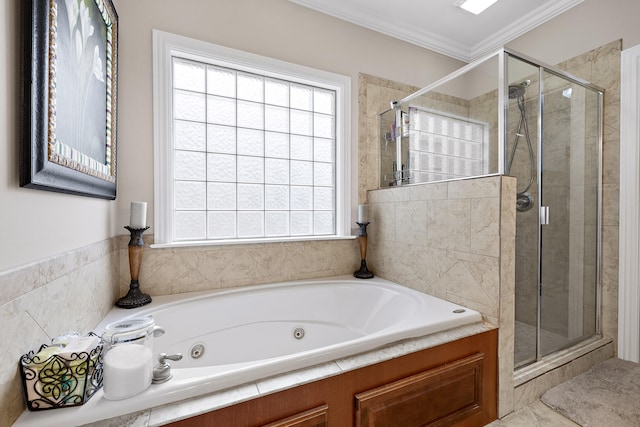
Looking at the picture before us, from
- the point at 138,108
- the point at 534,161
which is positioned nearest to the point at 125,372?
the point at 138,108

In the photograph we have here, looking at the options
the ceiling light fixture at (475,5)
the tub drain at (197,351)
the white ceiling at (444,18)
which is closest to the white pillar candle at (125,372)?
the tub drain at (197,351)

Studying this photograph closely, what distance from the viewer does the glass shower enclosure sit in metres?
1.57

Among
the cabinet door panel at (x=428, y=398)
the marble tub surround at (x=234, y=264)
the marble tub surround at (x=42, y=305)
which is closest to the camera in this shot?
the marble tub surround at (x=42, y=305)

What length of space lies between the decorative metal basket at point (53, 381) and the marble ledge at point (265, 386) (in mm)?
98

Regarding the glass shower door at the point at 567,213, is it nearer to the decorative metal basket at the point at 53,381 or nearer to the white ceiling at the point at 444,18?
the white ceiling at the point at 444,18

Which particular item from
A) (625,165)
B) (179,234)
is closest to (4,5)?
(179,234)

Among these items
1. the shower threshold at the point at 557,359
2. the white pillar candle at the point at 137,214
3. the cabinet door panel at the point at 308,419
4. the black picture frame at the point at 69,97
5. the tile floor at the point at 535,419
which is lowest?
the tile floor at the point at 535,419

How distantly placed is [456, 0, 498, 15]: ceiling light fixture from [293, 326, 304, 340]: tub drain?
2.65 meters

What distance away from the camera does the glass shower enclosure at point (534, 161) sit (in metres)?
1.57

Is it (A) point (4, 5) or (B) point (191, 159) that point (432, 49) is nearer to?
(B) point (191, 159)

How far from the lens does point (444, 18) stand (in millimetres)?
2377

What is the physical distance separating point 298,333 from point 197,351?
2.00ft

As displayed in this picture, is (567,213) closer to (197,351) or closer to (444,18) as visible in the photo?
(444,18)

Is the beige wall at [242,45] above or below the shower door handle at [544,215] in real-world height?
above
